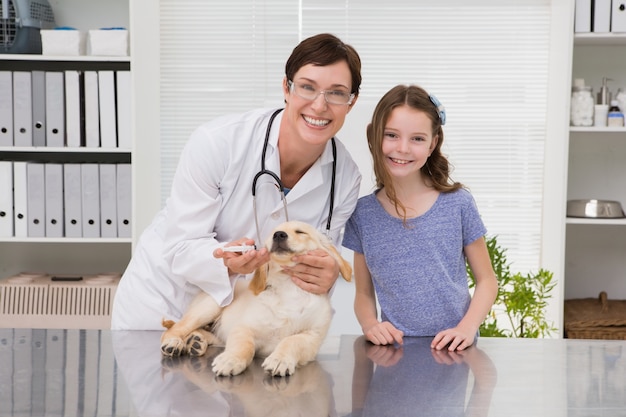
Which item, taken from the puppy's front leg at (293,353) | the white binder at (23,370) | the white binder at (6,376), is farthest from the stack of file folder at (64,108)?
the puppy's front leg at (293,353)

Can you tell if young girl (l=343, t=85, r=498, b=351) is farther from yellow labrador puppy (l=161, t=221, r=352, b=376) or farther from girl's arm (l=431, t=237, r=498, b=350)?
yellow labrador puppy (l=161, t=221, r=352, b=376)

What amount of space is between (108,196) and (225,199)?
1.77 metres

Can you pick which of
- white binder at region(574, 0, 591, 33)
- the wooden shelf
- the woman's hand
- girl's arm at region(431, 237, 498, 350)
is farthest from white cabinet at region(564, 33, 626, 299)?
the woman's hand

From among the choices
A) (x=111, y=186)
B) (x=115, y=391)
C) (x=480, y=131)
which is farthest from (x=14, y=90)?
(x=115, y=391)

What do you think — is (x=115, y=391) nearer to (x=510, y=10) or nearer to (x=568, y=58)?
(x=568, y=58)

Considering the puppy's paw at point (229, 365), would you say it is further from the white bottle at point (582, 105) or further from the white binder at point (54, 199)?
the white bottle at point (582, 105)

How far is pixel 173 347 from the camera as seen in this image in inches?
47.6

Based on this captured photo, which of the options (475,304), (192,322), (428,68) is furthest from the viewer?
(428,68)

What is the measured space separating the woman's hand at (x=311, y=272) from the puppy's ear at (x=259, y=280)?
38 mm

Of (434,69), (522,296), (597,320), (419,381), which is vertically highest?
(434,69)

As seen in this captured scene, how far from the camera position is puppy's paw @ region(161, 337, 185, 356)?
1208 mm

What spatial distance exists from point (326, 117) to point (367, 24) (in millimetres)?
2160

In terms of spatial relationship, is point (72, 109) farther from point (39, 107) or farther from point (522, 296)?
point (522, 296)

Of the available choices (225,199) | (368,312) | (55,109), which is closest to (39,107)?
(55,109)
